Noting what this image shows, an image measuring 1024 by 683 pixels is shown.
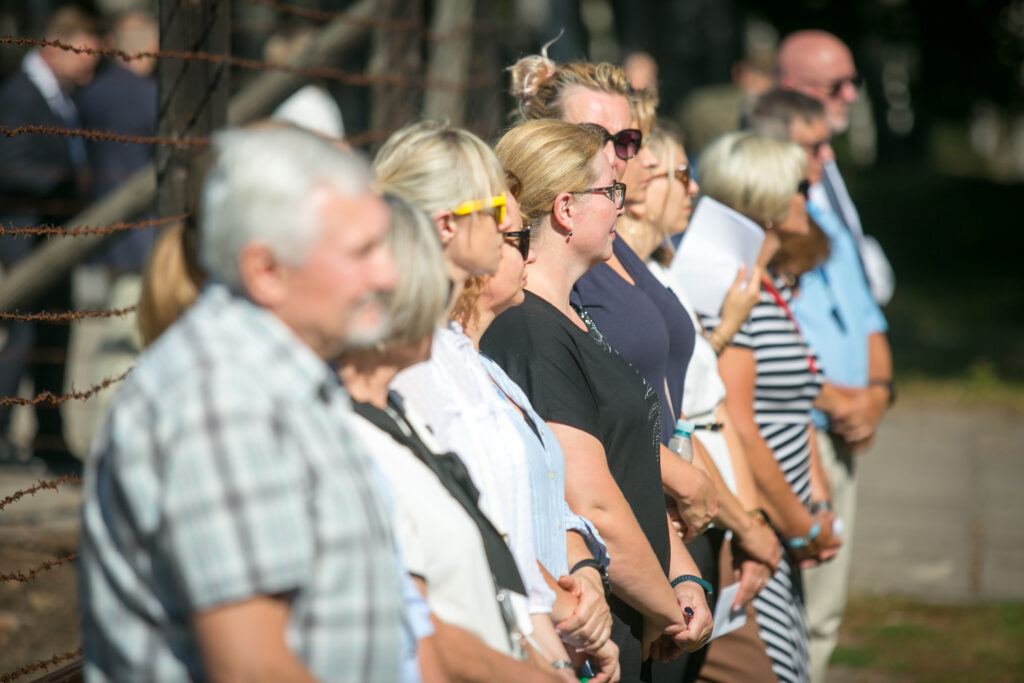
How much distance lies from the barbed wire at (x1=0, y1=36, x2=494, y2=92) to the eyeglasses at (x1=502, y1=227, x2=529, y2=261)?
3.55 ft

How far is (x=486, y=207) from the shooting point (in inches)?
89.2

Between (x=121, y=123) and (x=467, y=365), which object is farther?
(x=121, y=123)

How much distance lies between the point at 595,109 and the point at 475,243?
4.35ft

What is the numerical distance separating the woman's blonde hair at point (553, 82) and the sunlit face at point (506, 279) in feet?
3.23

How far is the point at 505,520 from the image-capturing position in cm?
234

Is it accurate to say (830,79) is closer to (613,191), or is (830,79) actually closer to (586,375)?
(613,191)

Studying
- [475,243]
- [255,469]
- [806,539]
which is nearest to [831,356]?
[806,539]

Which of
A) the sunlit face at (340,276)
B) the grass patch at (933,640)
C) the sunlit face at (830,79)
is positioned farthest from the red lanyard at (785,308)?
the sunlit face at (340,276)

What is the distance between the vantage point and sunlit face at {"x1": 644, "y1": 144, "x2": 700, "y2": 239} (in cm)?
367

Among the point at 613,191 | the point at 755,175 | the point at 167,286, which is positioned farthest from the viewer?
the point at 755,175

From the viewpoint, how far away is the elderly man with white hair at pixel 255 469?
146 centimetres

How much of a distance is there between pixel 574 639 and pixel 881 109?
92.0 feet

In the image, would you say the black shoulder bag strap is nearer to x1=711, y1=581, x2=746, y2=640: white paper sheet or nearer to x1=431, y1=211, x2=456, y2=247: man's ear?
x1=431, y1=211, x2=456, y2=247: man's ear

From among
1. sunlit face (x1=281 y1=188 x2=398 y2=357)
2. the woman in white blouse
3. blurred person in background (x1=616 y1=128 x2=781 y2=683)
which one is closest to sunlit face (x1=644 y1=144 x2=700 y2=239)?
blurred person in background (x1=616 y1=128 x2=781 y2=683)
